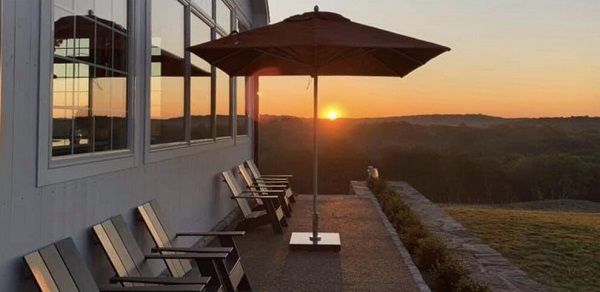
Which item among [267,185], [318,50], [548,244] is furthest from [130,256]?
[548,244]

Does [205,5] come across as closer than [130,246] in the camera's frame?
No

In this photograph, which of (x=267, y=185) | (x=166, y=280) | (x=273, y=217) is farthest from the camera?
(x=267, y=185)

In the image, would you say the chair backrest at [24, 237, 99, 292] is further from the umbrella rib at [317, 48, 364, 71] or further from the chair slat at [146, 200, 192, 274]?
the umbrella rib at [317, 48, 364, 71]

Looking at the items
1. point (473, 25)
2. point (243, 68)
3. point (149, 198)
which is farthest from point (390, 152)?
point (149, 198)

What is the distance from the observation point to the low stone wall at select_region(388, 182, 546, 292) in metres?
5.68

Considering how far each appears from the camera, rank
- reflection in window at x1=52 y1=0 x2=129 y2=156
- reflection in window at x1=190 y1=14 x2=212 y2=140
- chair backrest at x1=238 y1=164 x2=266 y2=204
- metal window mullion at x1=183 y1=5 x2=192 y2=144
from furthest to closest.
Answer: chair backrest at x1=238 y1=164 x2=266 y2=204
reflection in window at x1=190 y1=14 x2=212 y2=140
metal window mullion at x1=183 y1=5 x2=192 y2=144
reflection in window at x1=52 y1=0 x2=129 y2=156

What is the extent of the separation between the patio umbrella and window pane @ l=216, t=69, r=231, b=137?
0.85m

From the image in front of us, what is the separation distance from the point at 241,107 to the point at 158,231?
216 inches

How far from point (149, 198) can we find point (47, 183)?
1.80 metres

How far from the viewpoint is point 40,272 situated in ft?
9.89

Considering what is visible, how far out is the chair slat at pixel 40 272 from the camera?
9.73ft

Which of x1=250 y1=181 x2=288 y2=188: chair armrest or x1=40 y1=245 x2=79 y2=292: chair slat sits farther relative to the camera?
x1=250 y1=181 x2=288 y2=188: chair armrest

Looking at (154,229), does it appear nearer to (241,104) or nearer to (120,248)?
(120,248)

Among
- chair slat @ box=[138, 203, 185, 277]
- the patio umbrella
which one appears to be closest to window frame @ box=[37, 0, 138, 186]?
Answer: chair slat @ box=[138, 203, 185, 277]
